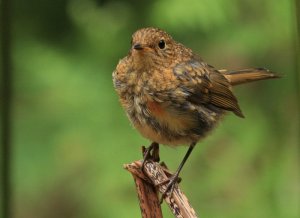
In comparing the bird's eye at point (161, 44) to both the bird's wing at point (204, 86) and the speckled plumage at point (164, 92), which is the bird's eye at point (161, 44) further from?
the bird's wing at point (204, 86)

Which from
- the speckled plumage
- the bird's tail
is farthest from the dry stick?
the bird's tail

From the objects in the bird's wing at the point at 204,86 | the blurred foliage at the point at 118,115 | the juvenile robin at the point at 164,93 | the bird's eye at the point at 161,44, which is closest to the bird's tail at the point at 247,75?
the bird's wing at the point at 204,86

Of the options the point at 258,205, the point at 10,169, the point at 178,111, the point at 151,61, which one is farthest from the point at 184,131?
the point at 258,205

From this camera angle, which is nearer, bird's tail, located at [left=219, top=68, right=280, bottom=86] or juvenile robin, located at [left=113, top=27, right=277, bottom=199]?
juvenile robin, located at [left=113, top=27, right=277, bottom=199]

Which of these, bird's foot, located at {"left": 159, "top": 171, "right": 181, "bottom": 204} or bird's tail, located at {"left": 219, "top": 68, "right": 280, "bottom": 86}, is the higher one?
bird's tail, located at {"left": 219, "top": 68, "right": 280, "bottom": 86}

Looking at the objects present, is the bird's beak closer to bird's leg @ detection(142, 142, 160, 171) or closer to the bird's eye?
the bird's eye

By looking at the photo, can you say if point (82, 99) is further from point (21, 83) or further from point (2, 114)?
point (2, 114)
